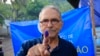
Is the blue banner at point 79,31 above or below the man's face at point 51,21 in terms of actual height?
below

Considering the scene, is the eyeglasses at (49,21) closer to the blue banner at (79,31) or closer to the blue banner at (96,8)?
the blue banner at (79,31)

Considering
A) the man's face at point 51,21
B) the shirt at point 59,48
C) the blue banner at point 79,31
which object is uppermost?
the man's face at point 51,21

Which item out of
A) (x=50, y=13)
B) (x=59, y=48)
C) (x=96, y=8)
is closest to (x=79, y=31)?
(x=96, y=8)

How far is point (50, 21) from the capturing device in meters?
1.85

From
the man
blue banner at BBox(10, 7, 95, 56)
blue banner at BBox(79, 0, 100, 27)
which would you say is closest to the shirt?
the man

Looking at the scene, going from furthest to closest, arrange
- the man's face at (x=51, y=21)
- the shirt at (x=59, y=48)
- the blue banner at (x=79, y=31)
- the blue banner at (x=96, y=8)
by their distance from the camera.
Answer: the blue banner at (x=96, y=8) → the blue banner at (x=79, y=31) → the shirt at (x=59, y=48) → the man's face at (x=51, y=21)

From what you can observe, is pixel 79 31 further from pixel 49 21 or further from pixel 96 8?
pixel 49 21

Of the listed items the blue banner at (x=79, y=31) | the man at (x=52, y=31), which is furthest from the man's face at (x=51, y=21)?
the blue banner at (x=79, y=31)

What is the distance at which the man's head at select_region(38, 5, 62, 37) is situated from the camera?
184 centimetres

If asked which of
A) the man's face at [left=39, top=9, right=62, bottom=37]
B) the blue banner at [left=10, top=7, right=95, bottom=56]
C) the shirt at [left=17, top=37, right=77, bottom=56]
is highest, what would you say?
the man's face at [left=39, top=9, right=62, bottom=37]

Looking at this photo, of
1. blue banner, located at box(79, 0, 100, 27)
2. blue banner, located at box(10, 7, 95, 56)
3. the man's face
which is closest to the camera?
the man's face

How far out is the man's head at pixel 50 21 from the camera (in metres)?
1.84

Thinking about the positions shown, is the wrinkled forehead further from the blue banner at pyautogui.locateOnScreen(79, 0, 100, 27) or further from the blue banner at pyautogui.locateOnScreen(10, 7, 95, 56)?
the blue banner at pyautogui.locateOnScreen(79, 0, 100, 27)

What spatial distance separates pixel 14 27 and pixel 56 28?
9.91 ft
